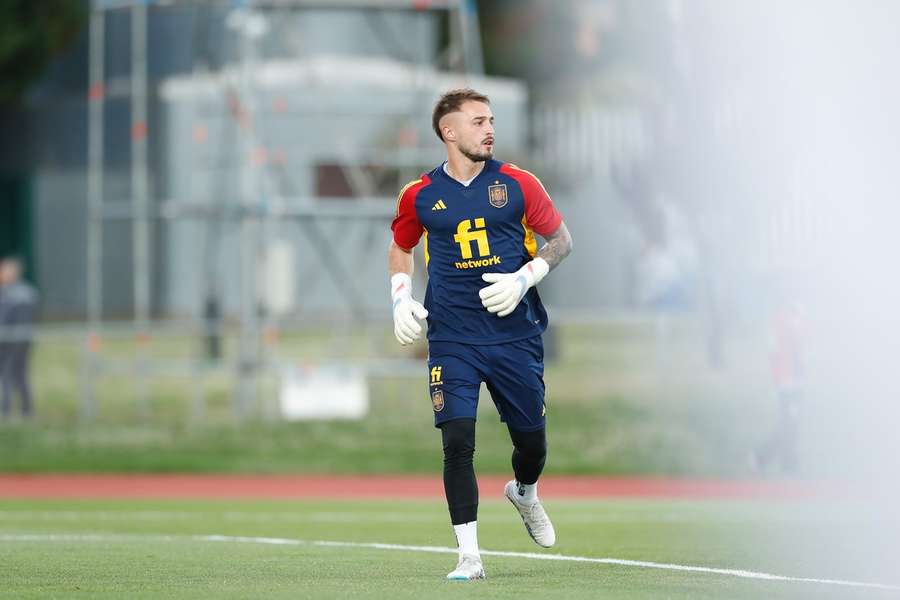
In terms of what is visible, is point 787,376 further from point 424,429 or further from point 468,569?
point 468,569

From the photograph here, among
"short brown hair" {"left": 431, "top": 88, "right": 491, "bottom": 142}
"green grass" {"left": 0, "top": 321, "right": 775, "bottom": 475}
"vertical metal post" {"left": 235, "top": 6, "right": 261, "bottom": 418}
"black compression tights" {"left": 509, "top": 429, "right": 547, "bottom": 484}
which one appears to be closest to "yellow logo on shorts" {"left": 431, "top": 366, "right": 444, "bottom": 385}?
"black compression tights" {"left": 509, "top": 429, "right": 547, "bottom": 484}

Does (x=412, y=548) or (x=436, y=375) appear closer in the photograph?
(x=436, y=375)

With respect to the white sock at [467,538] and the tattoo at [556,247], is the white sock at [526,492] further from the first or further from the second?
the tattoo at [556,247]

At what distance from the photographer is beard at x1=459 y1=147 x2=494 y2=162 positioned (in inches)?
350

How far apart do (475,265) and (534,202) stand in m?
0.42

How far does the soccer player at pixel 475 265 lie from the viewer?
888 centimetres

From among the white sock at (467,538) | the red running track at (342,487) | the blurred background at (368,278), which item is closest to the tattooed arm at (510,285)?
the white sock at (467,538)

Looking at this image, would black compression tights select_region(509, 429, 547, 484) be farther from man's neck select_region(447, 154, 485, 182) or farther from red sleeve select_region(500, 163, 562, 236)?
man's neck select_region(447, 154, 485, 182)

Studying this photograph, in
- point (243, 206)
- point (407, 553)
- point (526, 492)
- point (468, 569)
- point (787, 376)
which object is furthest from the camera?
point (243, 206)

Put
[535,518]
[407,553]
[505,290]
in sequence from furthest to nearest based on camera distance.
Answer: [407,553] → [535,518] → [505,290]

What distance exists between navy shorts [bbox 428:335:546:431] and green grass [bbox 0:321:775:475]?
1229cm

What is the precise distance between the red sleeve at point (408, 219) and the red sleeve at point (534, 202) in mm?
433

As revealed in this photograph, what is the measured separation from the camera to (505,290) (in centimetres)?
870

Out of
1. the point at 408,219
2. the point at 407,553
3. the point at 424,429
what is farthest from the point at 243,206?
the point at 408,219
